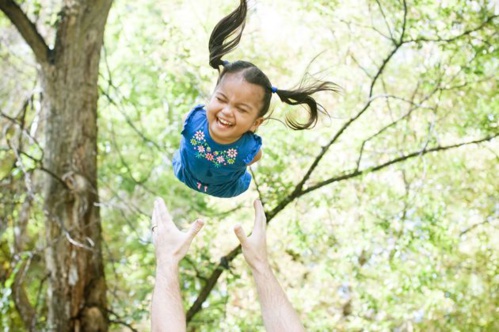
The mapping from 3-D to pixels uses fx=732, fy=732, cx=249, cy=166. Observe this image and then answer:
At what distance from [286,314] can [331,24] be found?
360cm

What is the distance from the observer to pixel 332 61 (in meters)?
6.02

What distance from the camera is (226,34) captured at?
2.40 metres

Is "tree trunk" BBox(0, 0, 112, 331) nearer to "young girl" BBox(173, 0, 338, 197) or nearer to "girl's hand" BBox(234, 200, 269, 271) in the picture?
"young girl" BBox(173, 0, 338, 197)

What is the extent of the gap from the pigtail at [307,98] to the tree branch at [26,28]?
60.7 inches

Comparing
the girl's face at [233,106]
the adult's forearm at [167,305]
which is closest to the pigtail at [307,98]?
the girl's face at [233,106]

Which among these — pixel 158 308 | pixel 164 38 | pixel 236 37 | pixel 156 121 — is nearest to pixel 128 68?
pixel 156 121

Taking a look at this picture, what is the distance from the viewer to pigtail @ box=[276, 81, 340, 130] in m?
2.43

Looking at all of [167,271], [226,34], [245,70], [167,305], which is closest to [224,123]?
[245,70]

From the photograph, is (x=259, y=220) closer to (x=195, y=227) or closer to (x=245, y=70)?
(x=195, y=227)

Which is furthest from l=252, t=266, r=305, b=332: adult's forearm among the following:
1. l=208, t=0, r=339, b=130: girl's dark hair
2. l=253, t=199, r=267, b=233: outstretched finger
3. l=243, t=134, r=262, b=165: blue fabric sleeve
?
l=208, t=0, r=339, b=130: girl's dark hair

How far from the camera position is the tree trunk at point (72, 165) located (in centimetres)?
365

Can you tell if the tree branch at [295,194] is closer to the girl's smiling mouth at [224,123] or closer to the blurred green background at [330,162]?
the blurred green background at [330,162]

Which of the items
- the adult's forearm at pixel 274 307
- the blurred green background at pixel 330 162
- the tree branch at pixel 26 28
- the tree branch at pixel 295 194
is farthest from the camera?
the blurred green background at pixel 330 162

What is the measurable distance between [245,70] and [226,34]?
0.70 feet
